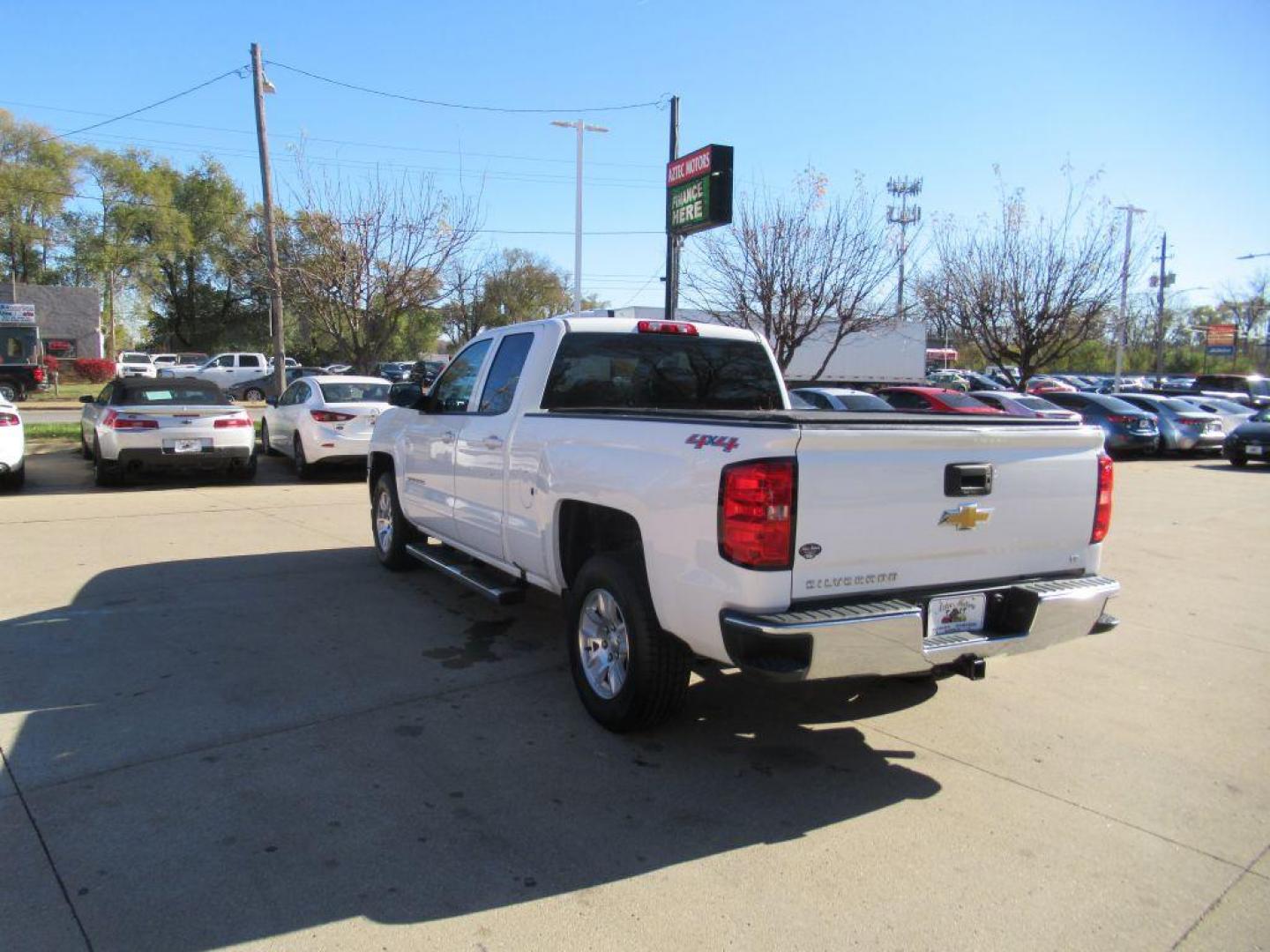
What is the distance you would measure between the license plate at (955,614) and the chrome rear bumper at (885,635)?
0.03 m

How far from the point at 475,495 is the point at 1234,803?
417cm

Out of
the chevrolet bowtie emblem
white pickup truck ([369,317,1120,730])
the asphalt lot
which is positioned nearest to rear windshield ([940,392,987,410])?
the asphalt lot

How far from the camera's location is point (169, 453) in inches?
449

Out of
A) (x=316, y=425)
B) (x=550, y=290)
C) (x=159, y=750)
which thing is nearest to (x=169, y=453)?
(x=316, y=425)

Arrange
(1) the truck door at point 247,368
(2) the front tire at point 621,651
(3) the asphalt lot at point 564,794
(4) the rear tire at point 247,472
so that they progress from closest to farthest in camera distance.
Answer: (3) the asphalt lot at point 564,794 → (2) the front tire at point 621,651 → (4) the rear tire at point 247,472 → (1) the truck door at point 247,368

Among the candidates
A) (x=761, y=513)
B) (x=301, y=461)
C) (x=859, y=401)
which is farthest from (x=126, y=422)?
(x=859, y=401)

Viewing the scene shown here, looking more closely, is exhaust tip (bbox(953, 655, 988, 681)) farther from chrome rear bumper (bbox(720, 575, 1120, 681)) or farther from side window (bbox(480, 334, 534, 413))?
side window (bbox(480, 334, 534, 413))

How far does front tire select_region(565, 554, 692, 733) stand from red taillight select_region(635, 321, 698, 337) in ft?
5.71

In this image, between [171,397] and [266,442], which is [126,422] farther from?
[266,442]

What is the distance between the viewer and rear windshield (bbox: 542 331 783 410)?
17.1 ft

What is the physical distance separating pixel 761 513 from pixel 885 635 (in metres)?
0.68

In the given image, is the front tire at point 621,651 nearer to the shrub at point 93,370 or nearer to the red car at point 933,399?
the red car at point 933,399

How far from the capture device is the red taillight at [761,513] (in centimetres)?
322

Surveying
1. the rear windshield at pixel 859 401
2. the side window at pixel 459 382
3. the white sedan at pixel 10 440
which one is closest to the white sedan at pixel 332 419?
the white sedan at pixel 10 440
